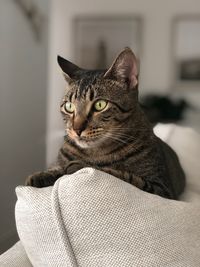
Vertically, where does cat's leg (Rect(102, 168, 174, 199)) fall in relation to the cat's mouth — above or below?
below

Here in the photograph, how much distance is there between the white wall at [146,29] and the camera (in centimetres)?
265

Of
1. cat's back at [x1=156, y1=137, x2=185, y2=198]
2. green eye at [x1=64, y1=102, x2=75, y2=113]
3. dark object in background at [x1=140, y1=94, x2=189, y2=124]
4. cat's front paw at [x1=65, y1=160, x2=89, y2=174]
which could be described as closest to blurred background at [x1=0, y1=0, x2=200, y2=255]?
dark object in background at [x1=140, y1=94, x2=189, y2=124]

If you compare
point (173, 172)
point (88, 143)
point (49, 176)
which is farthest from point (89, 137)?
point (173, 172)

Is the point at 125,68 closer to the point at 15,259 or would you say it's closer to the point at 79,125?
the point at 79,125

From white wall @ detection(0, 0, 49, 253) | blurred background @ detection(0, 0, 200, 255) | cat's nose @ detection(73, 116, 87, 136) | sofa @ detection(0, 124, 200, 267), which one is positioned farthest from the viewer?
blurred background @ detection(0, 0, 200, 255)

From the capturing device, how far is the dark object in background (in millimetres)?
2656

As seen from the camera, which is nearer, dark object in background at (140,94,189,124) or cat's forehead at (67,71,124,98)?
cat's forehead at (67,71,124,98)

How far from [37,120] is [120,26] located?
885 millimetres

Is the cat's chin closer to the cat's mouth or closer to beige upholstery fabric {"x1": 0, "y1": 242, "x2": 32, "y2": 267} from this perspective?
the cat's mouth

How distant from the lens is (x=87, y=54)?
286 cm

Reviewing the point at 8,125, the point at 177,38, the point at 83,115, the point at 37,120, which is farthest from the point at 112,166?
the point at 177,38

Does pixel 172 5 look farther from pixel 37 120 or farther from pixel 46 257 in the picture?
pixel 46 257

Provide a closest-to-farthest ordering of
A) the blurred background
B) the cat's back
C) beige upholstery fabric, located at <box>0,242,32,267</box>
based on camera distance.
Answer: beige upholstery fabric, located at <box>0,242,32,267</box>
the cat's back
the blurred background

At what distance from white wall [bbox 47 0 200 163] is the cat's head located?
68.6 inches
